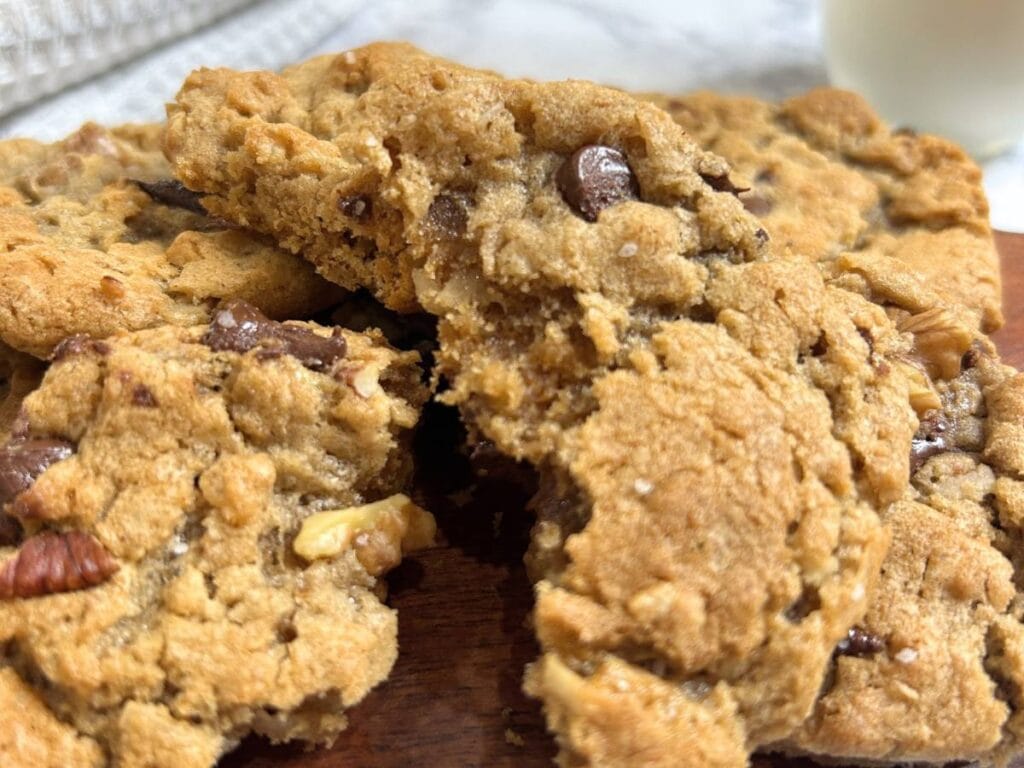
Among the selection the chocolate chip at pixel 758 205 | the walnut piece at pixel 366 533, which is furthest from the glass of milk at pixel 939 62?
the walnut piece at pixel 366 533

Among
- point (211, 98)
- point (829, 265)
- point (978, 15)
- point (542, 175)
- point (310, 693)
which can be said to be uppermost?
point (978, 15)

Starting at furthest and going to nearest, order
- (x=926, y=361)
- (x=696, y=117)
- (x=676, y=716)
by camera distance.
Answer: (x=696, y=117) < (x=926, y=361) < (x=676, y=716)

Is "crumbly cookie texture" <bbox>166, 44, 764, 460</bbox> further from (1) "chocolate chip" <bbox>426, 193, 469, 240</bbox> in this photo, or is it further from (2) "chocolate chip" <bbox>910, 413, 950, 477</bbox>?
(2) "chocolate chip" <bbox>910, 413, 950, 477</bbox>

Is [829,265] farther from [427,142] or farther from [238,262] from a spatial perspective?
[238,262]

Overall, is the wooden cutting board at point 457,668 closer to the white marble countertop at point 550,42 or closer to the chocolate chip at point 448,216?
the chocolate chip at point 448,216

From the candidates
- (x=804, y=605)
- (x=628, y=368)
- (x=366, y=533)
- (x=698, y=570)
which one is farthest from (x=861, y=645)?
(x=366, y=533)

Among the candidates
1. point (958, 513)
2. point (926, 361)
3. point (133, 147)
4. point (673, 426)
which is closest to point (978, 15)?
point (926, 361)
